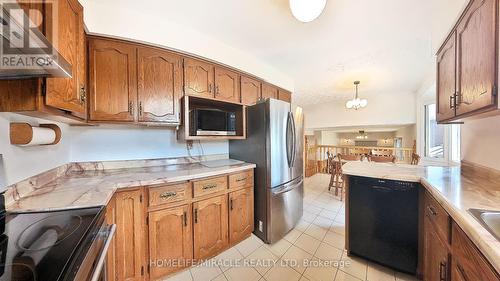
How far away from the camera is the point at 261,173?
2025 mm

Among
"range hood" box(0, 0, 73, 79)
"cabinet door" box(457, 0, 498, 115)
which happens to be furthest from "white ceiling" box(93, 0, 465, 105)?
"range hood" box(0, 0, 73, 79)

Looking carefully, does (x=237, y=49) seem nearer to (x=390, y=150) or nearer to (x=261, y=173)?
(x=261, y=173)

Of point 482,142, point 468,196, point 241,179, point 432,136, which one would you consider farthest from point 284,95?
point 432,136

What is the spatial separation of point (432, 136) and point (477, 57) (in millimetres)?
3678

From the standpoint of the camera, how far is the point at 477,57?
3.21 ft

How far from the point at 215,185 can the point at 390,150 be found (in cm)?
516

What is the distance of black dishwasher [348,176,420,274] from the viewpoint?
1411 millimetres

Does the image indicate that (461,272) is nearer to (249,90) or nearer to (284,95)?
(249,90)

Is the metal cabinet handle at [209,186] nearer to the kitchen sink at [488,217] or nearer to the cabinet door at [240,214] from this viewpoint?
the cabinet door at [240,214]

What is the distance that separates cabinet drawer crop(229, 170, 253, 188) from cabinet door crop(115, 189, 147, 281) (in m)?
0.82

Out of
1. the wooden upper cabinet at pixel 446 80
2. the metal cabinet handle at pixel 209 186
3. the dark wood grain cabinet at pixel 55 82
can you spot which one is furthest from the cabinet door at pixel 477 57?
the dark wood grain cabinet at pixel 55 82

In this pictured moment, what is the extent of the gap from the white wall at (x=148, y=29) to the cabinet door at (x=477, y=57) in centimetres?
192

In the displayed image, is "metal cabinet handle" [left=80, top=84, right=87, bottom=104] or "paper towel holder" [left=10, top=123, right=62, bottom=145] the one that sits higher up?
"metal cabinet handle" [left=80, top=84, right=87, bottom=104]

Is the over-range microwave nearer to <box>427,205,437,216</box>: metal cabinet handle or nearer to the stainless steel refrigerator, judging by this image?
the stainless steel refrigerator
